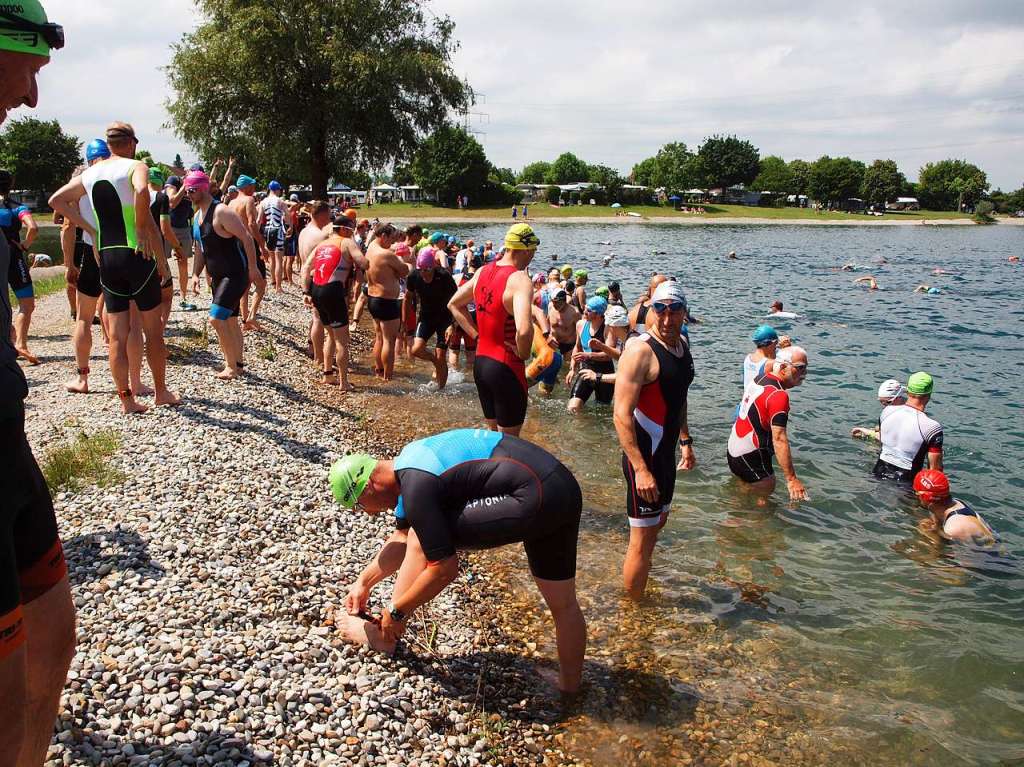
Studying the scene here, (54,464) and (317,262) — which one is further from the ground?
(317,262)

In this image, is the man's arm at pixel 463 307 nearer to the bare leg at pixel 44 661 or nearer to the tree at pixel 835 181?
the bare leg at pixel 44 661

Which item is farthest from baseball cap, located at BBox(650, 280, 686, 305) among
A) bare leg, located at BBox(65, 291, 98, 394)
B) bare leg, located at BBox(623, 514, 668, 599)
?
bare leg, located at BBox(65, 291, 98, 394)

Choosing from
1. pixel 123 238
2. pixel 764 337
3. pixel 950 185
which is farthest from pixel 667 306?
pixel 950 185

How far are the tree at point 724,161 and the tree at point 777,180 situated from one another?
3329 millimetres

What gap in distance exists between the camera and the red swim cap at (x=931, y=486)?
24.0 feet

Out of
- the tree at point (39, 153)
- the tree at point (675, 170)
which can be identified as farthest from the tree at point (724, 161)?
the tree at point (39, 153)

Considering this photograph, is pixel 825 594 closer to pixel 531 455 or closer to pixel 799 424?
A: pixel 531 455

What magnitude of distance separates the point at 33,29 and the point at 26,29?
0.7 inches

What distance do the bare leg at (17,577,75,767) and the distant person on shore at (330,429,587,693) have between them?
4.45 ft

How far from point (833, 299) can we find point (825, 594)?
24.9 meters

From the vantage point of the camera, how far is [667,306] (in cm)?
481

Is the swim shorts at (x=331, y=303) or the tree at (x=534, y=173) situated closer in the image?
the swim shorts at (x=331, y=303)

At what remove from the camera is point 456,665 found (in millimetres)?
4441

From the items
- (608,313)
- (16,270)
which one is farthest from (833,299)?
(16,270)
